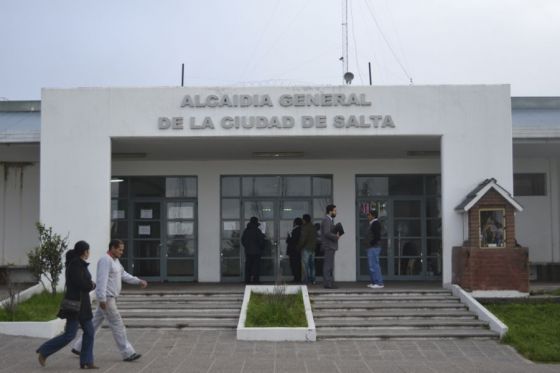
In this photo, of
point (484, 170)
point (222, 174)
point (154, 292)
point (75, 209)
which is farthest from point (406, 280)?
point (75, 209)

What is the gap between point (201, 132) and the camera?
15492 millimetres

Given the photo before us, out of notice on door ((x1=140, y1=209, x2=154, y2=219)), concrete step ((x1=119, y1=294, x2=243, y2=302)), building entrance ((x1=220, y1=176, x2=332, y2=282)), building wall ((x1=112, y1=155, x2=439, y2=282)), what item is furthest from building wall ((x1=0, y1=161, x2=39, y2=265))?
concrete step ((x1=119, y1=294, x2=243, y2=302))

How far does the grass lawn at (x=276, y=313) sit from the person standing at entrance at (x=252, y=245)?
11.3ft

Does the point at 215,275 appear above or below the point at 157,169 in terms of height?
below

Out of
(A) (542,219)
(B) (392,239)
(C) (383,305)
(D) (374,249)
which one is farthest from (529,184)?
(C) (383,305)

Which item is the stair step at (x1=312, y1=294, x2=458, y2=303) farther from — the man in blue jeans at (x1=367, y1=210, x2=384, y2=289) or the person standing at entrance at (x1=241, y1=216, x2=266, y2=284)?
the person standing at entrance at (x1=241, y1=216, x2=266, y2=284)

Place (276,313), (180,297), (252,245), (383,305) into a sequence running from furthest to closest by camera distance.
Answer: (252,245)
(180,297)
(383,305)
(276,313)

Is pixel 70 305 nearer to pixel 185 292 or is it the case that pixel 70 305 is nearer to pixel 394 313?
pixel 185 292

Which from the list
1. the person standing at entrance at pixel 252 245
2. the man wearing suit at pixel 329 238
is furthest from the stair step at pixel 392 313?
the person standing at entrance at pixel 252 245

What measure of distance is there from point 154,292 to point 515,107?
12.8 metres

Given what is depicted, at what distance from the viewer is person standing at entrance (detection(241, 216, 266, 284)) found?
17.1 meters

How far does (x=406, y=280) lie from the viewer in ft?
60.7

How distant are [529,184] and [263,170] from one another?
23.7 feet

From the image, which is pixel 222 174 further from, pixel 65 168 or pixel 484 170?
pixel 484 170
